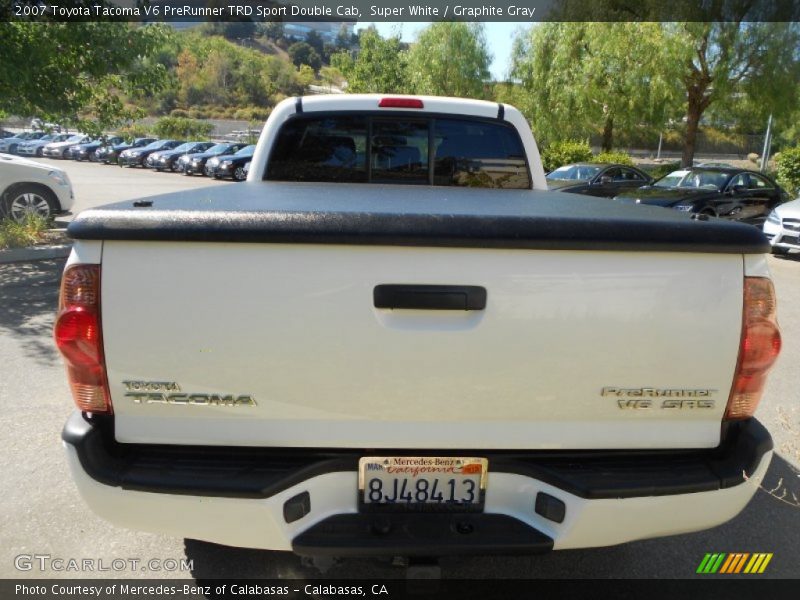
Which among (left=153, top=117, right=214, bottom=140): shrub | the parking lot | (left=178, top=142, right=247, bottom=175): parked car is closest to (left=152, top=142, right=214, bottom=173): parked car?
(left=178, top=142, right=247, bottom=175): parked car

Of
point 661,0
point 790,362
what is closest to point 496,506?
point 790,362

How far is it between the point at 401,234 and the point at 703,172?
13.7 m

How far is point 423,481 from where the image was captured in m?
2.26

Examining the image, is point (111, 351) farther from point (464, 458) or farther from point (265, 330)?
point (464, 458)

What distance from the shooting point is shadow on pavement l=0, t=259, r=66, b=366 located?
19.9 ft

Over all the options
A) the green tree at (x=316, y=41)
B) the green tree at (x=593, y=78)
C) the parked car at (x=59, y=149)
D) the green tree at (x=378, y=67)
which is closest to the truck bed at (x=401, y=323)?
the green tree at (x=593, y=78)

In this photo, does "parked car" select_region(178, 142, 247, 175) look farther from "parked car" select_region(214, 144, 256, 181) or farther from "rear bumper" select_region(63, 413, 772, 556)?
"rear bumper" select_region(63, 413, 772, 556)

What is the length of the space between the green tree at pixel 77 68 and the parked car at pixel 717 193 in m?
8.73

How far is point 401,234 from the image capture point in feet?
6.66

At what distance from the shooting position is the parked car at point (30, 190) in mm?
11391

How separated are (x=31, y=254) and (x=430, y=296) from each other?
978 cm

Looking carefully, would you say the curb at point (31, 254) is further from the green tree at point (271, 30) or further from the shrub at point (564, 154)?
the green tree at point (271, 30)

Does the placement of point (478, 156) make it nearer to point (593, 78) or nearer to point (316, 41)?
point (593, 78)

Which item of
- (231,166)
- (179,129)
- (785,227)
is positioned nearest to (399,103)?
(785,227)
